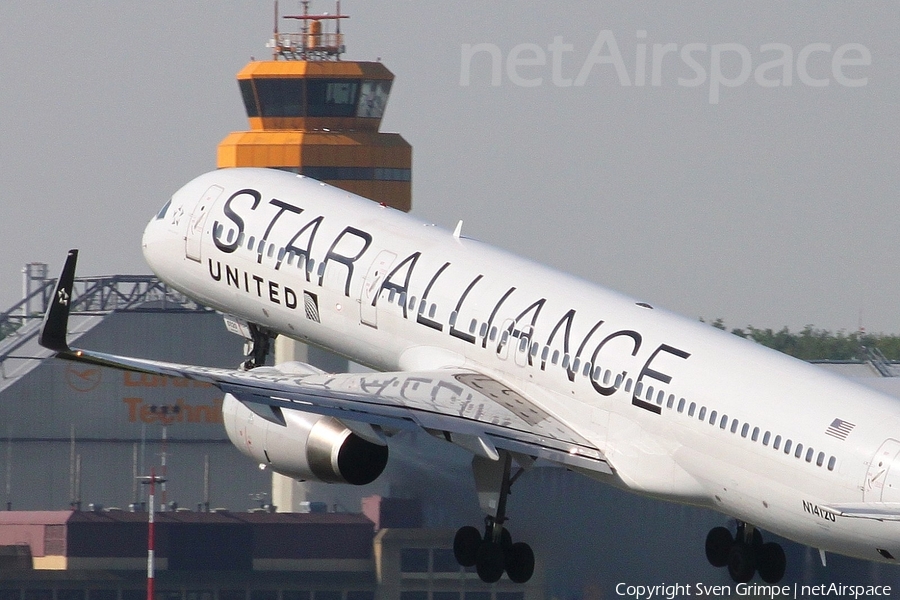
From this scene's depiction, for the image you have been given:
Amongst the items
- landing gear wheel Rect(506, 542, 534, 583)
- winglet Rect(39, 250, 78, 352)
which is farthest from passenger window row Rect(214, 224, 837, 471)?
winglet Rect(39, 250, 78, 352)

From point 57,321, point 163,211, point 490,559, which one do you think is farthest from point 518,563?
point 163,211

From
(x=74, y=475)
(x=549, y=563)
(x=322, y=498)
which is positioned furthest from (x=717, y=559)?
(x=74, y=475)

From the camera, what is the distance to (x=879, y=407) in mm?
30703

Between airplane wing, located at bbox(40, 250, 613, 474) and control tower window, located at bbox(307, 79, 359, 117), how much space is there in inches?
2134

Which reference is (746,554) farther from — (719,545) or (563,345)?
(563,345)

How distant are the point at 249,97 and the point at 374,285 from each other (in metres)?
55.4

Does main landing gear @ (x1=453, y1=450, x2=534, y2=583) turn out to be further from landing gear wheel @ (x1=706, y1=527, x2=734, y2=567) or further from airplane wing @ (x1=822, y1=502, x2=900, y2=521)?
airplane wing @ (x1=822, y1=502, x2=900, y2=521)

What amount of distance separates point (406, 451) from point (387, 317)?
27419 millimetres

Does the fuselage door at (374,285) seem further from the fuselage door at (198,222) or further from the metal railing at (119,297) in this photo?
the metal railing at (119,297)

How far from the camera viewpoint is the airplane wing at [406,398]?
107 ft

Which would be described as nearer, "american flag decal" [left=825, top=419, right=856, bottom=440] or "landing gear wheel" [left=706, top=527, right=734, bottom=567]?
"american flag decal" [left=825, top=419, right=856, bottom=440]

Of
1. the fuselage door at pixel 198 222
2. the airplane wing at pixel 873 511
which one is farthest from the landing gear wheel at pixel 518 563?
the fuselage door at pixel 198 222

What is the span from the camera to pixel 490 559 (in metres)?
36.1

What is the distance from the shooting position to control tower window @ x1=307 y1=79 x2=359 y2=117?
295 ft
